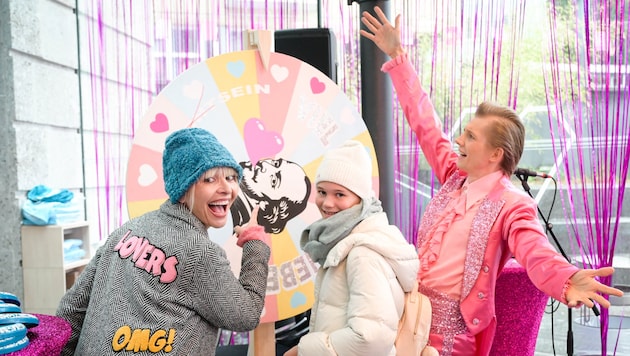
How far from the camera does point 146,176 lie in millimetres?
2195

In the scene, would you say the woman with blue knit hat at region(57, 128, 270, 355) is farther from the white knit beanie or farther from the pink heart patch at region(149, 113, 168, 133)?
the pink heart patch at region(149, 113, 168, 133)

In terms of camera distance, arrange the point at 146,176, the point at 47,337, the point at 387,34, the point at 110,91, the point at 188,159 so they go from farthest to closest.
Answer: the point at 110,91 → the point at 387,34 → the point at 146,176 → the point at 188,159 → the point at 47,337

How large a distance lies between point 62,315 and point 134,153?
64cm

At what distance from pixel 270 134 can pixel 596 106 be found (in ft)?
6.97

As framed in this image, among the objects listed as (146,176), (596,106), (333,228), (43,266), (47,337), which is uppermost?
(596,106)

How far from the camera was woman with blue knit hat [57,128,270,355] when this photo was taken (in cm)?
159

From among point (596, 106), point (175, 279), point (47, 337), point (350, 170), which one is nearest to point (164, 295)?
point (175, 279)

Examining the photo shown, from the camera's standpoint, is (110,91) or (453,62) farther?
(110,91)

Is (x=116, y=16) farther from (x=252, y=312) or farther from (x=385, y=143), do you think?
(x=252, y=312)

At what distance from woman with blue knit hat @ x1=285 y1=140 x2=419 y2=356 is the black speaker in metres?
1.26

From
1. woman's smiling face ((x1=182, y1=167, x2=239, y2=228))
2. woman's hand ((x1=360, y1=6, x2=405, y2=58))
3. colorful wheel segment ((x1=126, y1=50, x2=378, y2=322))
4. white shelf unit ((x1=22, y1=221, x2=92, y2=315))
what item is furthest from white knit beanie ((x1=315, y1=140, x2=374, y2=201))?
white shelf unit ((x1=22, y1=221, x2=92, y2=315))

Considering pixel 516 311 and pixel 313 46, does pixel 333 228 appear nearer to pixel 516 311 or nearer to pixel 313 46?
pixel 516 311

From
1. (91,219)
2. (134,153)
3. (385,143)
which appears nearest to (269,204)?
(134,153)

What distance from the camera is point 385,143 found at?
3.46 metres
